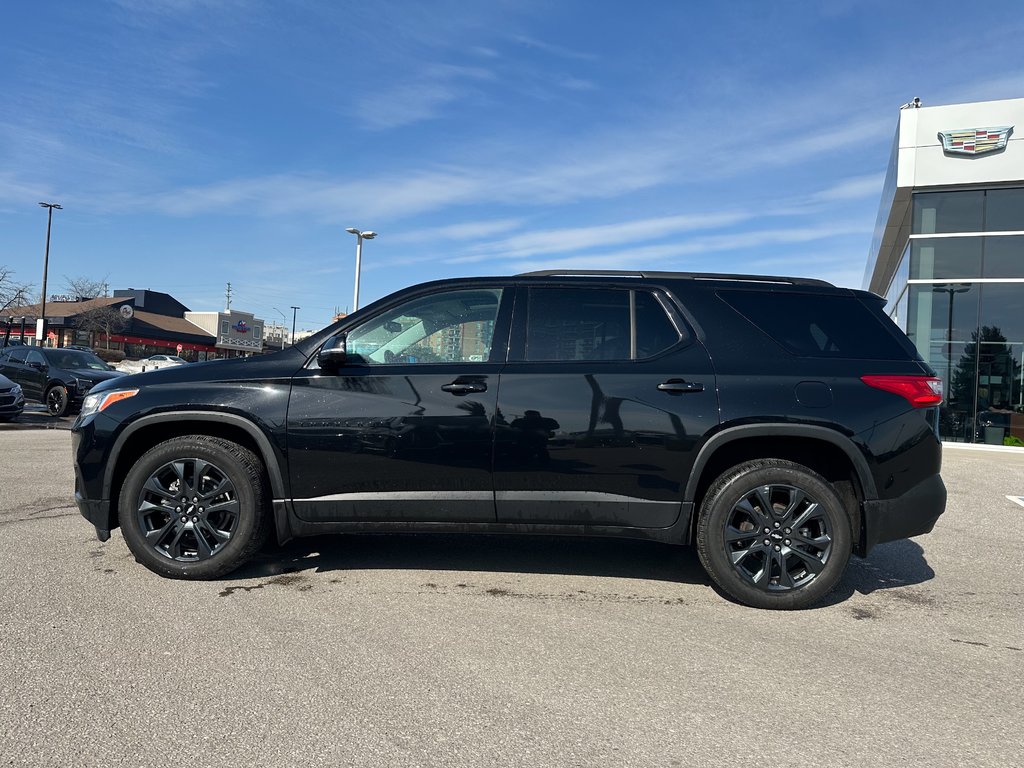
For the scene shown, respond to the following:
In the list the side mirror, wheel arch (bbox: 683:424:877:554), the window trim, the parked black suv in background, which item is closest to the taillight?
wheel arch (bbox: 683:424:877:554)

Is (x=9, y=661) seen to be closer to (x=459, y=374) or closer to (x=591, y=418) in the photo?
(x=459, y=374)

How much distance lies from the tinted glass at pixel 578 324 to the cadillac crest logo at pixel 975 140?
18.4 metres

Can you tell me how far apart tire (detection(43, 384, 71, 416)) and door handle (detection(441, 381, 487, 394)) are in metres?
14.8

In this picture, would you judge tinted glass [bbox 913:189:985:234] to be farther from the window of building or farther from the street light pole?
the street light pole

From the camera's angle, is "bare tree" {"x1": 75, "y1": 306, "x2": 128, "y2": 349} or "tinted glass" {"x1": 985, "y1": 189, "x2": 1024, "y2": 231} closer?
"tinted glass" {"x1": 985, "y1": 189, "x2": 1024, "y2": 231}

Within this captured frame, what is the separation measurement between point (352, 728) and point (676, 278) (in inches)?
118

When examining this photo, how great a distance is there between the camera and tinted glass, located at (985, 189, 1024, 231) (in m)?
18.2

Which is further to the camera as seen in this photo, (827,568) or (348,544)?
(348,544)

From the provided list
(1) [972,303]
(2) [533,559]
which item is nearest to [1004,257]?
(1) [972,303]

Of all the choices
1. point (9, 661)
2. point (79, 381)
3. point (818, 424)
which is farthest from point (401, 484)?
point (79, 381)

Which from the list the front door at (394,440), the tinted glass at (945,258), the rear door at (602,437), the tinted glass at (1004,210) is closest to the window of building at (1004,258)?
the tinted glass at (945,258)

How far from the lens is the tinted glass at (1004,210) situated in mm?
18172

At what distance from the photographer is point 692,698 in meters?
2.82

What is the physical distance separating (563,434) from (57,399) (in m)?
15.7
